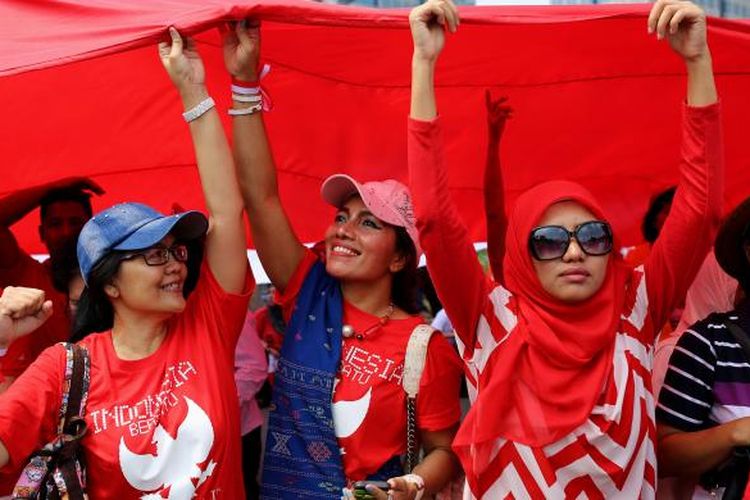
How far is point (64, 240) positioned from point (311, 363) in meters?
1.38

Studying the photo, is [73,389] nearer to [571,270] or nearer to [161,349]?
[161,349]

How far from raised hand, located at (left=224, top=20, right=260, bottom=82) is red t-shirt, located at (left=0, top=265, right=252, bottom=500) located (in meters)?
0.82

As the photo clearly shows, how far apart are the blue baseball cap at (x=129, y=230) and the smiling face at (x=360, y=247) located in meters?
0.45

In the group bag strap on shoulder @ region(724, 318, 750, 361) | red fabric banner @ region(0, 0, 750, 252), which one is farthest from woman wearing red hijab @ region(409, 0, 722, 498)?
red fabric banner @ region(0, 0, 750, 252)

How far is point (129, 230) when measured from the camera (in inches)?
120

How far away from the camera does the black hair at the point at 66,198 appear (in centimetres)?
433

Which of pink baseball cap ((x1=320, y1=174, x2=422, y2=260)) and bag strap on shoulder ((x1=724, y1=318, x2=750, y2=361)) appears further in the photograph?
pink baseball cap ((x1=320, y1=174, x2=422, y2=260))

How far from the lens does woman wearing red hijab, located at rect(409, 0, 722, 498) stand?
2.82m

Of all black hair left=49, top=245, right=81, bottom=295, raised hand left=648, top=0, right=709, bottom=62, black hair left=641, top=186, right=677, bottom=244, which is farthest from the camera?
black hair left=641, top=186, right=677, bottom=244

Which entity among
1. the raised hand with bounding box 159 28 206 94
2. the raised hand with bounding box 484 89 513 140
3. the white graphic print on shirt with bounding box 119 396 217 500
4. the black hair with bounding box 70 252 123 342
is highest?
the raised hand with bounding box 159 28 206 94

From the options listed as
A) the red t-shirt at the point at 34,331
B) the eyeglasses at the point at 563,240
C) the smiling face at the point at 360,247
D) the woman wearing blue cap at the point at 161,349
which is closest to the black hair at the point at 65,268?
the red t-shirt at the point at 34,331

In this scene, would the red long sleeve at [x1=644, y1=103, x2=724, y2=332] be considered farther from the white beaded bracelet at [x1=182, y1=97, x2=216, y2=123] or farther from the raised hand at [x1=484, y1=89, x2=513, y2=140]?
the white beaded bracelet at [x1=182, y1=97, x2=216, y2=123]

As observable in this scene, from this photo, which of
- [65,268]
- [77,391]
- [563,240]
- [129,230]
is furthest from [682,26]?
[65,268]

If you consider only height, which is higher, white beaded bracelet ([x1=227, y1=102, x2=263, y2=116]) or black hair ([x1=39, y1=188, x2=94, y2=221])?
white beaded bracelet ([x1=227, y1=102, x2=263, y2=116])
